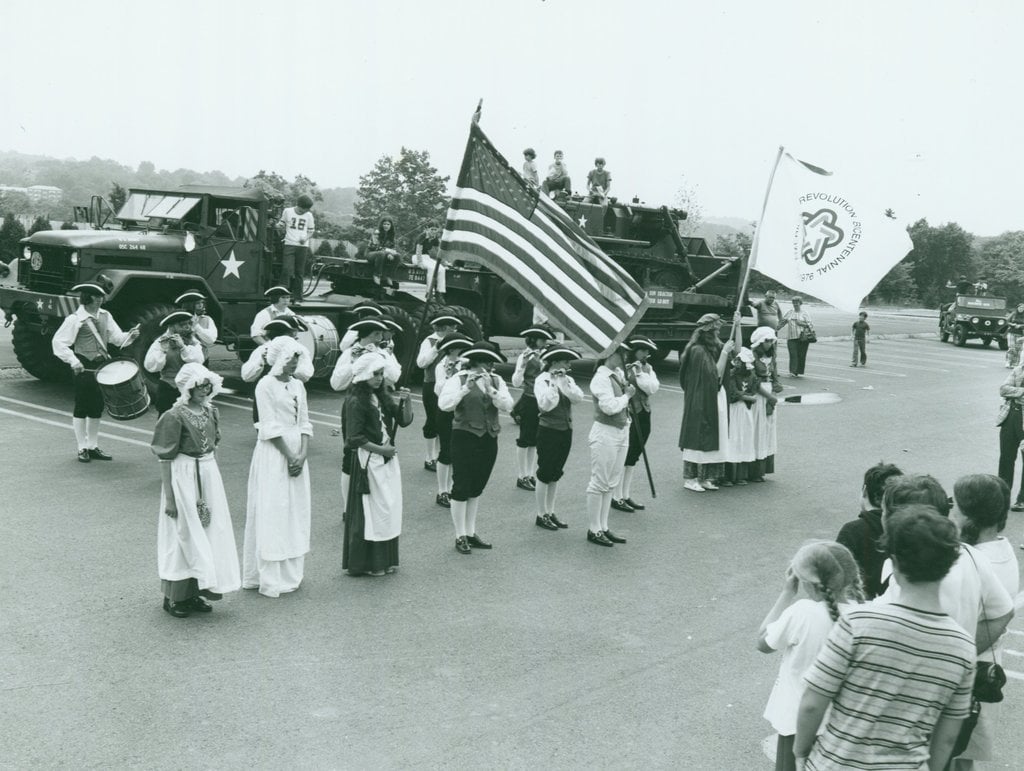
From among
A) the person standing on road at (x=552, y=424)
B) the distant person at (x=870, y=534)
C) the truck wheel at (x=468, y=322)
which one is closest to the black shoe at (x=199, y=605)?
the person standing on road at (x=552, y=424)

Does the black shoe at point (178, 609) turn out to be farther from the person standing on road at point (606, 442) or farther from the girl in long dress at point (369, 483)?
the person standing on road at point (606, 442)

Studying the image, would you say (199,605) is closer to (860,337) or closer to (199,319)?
(199,319)

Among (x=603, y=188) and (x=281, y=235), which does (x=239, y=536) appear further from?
(x=603, y=188)

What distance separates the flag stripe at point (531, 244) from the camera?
27.1 feet

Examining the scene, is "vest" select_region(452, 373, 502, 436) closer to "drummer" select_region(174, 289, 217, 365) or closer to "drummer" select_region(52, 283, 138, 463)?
"drummer" select_region(174, 289, 217, 365)

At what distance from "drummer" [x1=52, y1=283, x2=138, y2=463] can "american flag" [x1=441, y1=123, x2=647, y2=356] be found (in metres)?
4.99

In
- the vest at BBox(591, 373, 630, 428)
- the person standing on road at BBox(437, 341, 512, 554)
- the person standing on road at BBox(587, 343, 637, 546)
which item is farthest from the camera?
the vest at BBox(591, 373, 630, 428)

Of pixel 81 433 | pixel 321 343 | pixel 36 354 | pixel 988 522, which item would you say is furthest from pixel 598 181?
pixel 988 522

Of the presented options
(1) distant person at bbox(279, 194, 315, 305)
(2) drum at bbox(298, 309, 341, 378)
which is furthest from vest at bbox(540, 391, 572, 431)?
(1) distant person at bbox(279, 194, 315, 305)

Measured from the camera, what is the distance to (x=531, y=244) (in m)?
8.38

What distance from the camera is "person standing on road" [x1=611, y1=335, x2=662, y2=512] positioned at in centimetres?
1005

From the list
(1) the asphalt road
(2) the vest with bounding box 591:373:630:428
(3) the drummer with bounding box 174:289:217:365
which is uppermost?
(3) the drummer with bounding box 174:289:217:365

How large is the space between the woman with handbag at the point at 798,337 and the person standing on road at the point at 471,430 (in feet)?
48.4

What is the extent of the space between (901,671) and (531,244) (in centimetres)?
552
